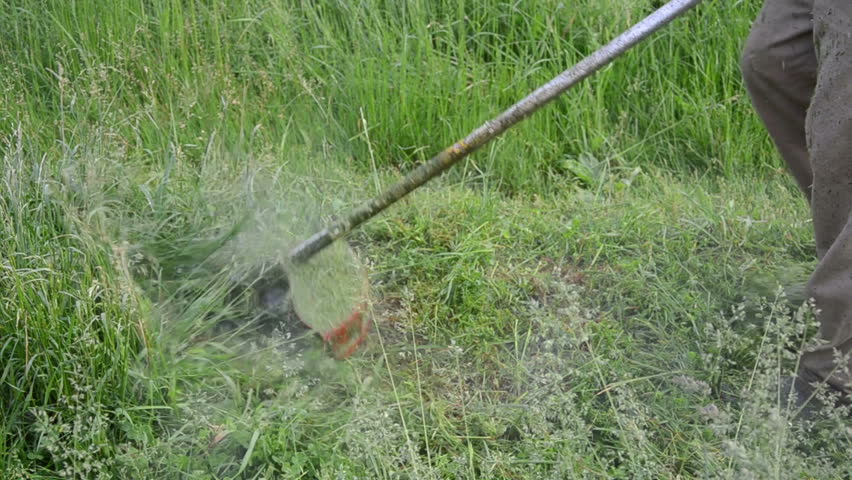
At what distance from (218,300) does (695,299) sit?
5.04ft

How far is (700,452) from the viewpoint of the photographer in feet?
8.71

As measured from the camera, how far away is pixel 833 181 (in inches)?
104

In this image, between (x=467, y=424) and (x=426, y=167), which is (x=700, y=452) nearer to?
(x=467, y=424)

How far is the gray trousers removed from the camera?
101 inches

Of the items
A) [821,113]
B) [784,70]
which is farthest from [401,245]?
[821,113]

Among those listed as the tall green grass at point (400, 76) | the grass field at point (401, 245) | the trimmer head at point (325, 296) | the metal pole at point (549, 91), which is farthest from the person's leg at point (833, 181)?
Answer: the tall green grass at point (400, 76)

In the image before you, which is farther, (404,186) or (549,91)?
(404,186)

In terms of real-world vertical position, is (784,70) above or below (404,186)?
above

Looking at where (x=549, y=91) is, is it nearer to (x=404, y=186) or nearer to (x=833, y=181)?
(x=404, y=186)

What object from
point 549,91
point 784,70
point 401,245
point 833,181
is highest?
point 549,91

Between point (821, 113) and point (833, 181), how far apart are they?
0.60 ft

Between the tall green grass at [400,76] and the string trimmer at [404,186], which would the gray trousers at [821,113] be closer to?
the string trimmer at [404,186]

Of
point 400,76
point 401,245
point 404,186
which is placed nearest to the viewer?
point 404,186

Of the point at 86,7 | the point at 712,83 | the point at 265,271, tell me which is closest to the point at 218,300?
the point at 265,271
